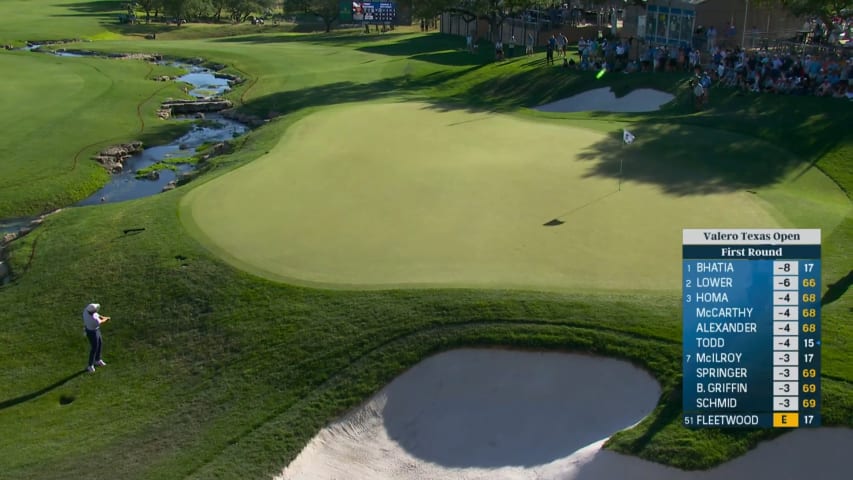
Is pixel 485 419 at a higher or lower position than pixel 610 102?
lower

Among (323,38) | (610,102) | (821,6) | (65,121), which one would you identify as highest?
(821,6)

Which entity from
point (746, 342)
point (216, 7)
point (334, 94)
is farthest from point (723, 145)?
point (216, 7)

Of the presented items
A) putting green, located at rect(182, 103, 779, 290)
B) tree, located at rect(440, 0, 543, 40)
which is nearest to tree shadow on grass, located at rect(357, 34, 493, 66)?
tree, located at rect(440, 0, 543, 40)

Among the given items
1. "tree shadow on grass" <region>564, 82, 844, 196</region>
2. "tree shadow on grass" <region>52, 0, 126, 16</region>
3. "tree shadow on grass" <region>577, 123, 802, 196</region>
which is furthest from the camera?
"tree shadow on grass" <region>52, 0, 126, 16</region>

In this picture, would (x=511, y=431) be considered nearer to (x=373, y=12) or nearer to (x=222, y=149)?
(x=222, y=149)

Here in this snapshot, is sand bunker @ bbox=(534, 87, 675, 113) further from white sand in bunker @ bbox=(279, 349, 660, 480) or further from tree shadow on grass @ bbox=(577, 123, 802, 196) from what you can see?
white sand in bunker @ bbox=(279, 349, 660, 480)

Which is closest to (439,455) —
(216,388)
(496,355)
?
(496,355)

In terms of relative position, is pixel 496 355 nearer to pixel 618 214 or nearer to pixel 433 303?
pixel 433 303
